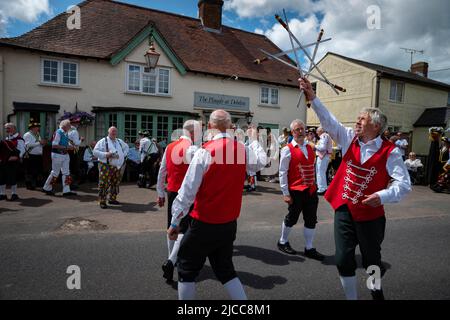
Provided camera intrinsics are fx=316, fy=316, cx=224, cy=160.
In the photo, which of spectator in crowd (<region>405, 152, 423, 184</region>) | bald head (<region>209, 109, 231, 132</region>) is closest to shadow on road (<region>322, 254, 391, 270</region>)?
bald head (<region>209, 109, 231, 132</region>)

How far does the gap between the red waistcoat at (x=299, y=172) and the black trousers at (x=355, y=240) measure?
5.40 ft

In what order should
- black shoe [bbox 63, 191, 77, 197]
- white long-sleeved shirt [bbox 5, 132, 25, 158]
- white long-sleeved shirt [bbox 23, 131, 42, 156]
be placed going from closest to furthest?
white long-sleeved shirt [bbox 5, 132, 25, 158], black shoe [bbox 63, 191, 77, 197], white long-sleeved shirt [bbox 23, 131, 42, 156]

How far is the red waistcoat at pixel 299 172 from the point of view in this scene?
4715 mm

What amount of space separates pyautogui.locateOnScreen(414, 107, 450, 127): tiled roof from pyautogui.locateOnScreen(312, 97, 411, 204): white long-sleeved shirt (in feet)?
83.1

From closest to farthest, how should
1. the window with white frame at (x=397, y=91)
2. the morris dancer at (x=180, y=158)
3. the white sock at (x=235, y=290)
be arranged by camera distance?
the white sock at (x=235, y=290) < the morris dancer at (x=180, y=158) < the window with white frame at (x=397, y=91)

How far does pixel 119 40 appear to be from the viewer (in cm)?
1562

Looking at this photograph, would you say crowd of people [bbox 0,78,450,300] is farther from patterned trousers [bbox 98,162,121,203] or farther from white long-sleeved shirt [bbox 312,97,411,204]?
patterned trousers [bbox 98,162,121,203]

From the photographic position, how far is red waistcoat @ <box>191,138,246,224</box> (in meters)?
2.66

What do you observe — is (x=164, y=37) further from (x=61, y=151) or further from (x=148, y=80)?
(x=61, y=151)

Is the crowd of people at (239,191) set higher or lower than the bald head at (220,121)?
lower

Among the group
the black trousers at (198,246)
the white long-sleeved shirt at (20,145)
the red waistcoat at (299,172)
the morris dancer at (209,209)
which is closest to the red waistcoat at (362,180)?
the morris dancer at (209,209)

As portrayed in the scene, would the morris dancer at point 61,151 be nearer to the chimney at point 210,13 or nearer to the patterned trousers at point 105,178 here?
the patterned trousers at point 105,178

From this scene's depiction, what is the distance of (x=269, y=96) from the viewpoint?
1906cm

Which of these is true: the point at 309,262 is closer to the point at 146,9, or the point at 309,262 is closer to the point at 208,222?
the point at 208,222
